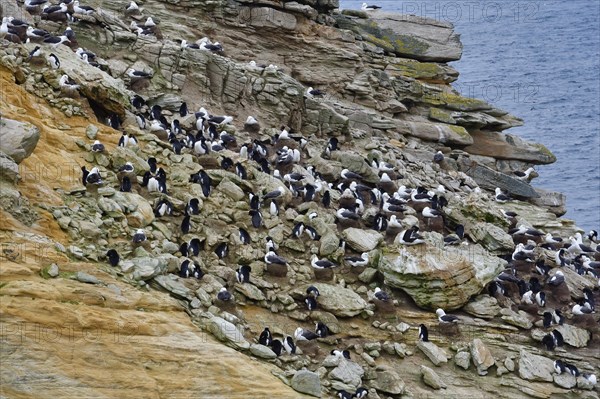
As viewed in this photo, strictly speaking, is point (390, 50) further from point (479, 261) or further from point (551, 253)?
point (479, 261)

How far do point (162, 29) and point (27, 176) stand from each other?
48.9ft

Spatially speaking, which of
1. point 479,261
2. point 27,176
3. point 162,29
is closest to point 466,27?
point 162,29

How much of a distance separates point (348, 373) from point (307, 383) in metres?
2.01

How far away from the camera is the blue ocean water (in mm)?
68812

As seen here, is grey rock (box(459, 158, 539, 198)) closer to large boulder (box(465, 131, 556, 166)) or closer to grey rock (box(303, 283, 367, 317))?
large boulder (box(465, 131, 556, 166))

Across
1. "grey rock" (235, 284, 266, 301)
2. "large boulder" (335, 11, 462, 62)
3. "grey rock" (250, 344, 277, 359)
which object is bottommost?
"grey rock" (250, 344, 277, 359)

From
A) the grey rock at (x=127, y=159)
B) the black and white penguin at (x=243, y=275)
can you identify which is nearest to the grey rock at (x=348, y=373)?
the black and white penguin at (x=243, y=275)

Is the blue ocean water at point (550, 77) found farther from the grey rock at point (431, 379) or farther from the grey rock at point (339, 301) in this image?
the grey rock at point (431, 379)

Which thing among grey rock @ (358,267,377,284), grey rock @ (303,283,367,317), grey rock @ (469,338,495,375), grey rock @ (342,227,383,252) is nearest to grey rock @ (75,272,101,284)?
grey rock @ (303,283,367,317)

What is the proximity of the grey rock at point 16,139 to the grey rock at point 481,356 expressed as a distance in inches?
463

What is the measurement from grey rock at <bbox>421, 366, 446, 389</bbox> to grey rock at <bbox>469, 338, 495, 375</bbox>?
146 cm

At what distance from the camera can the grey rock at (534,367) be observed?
25.7 m

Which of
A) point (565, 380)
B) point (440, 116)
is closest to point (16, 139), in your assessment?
point (565, 380)

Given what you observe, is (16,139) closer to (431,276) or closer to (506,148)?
(431,276)
